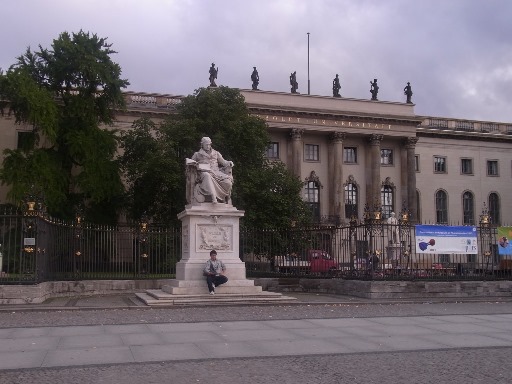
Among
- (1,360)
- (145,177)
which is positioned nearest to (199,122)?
(145,177)

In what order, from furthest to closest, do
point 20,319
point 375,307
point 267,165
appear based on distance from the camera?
point 267,165
point 375,307
point 20,319

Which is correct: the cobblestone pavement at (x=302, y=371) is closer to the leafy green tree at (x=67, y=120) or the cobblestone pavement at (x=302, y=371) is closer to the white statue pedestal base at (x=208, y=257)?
the white statue pedestal base at (x=208, y=257)

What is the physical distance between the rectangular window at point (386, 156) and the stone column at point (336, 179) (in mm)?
5214

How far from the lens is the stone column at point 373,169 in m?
63.0

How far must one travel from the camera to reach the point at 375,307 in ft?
57.5

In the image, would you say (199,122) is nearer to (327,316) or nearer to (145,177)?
(145,177)

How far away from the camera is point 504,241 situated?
2306 centimetres

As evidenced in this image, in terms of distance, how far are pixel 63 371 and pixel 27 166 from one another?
3878 centimetres

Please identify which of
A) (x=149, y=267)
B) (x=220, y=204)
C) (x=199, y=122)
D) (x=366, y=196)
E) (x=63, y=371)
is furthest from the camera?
(x=366, y=196)

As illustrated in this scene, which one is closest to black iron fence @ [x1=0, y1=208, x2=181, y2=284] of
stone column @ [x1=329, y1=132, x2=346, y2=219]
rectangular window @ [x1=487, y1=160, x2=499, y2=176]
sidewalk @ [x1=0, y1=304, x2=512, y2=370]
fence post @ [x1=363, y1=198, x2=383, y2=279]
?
sidewalk @ [x1=0, y1=304, x2=512, y2=370]

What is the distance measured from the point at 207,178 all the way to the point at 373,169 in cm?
4579

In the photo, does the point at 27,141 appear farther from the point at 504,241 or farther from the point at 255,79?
the point at 504,241

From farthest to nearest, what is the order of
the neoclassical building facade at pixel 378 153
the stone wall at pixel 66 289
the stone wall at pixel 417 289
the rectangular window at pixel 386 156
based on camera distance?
the rectangular window at pixel 386 156 → the neoclassical building facade at pixel 378 153 → the stone wall at pixel 417 289 → the stone wall at pixel 66 289

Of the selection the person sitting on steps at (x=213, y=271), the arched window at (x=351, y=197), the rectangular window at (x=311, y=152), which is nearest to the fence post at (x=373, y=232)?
the person sitting on steps at (x=213, y=271)
